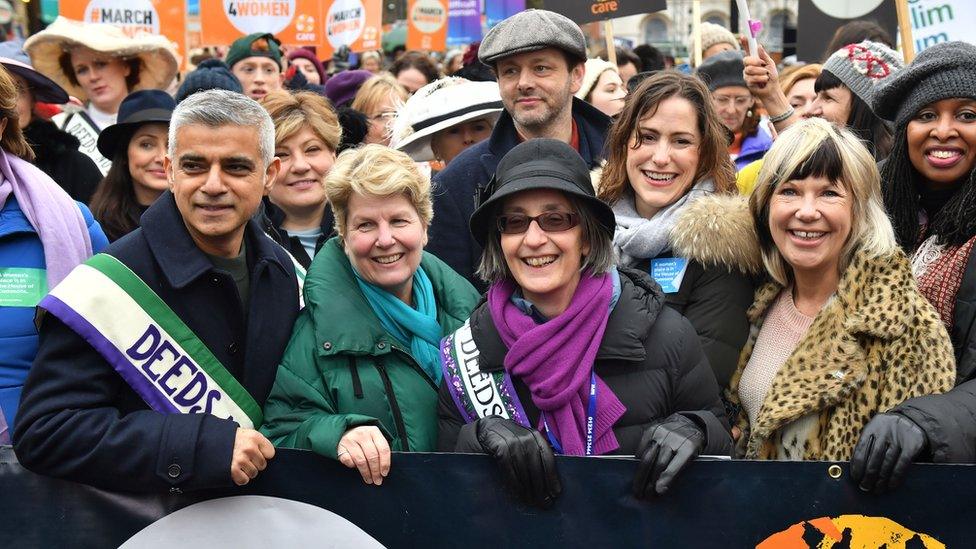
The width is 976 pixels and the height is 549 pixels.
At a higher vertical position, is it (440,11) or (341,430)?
(440,11)

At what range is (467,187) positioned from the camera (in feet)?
15.8

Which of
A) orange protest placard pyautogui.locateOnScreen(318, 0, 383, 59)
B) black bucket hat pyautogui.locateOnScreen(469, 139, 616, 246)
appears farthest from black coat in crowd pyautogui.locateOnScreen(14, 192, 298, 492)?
orange protest placard pyautogui.locateOnScreen(318, 0, 383, 59)

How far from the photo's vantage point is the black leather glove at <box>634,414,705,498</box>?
2904 millimetres

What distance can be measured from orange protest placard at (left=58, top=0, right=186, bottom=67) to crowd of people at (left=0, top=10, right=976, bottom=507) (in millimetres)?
5768

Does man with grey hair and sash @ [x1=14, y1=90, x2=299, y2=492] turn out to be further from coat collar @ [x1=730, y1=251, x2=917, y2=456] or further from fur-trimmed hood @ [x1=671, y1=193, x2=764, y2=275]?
coat collar @ [x1=730, y1=251, x2=917, y2=456]

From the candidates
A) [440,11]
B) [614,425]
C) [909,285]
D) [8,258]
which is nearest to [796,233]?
[909,285]

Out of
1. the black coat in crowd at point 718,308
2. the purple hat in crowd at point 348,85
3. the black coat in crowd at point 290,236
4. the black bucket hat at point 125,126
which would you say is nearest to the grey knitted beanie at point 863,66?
the black coat in crowd at point 718,308

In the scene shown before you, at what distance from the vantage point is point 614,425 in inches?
125

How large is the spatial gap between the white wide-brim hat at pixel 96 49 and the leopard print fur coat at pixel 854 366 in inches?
192

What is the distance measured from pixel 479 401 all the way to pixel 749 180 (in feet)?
6.46

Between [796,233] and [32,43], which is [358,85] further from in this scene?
[796,233]

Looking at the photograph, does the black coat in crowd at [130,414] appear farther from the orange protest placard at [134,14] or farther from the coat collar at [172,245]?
the orange protest placard at [134,14]

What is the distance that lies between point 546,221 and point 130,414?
134 centimetres

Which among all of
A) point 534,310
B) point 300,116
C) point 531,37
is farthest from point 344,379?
point 531,37
